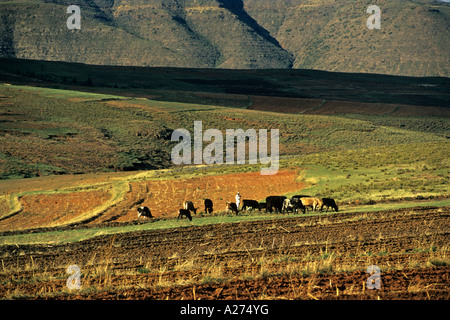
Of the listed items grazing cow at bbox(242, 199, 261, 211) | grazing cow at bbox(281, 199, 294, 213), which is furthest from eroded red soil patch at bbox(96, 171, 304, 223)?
grazing cow at bbox(281, 199, 294, 213)

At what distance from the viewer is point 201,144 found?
3091 inches

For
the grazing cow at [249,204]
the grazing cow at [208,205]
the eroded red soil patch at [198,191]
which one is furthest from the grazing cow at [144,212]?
the grazing cow at [249,204]

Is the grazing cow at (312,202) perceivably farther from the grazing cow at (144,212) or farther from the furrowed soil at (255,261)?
the grazing cow at (144,212)

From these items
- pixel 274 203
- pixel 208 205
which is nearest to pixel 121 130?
pixel 208 205

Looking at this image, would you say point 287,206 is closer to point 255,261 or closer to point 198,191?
point 255,261

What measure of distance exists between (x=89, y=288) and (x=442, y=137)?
8424 cm

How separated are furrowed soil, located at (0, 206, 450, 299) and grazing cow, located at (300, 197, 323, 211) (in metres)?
3.25

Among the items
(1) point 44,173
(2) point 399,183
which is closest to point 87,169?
→ (1) point 44,173

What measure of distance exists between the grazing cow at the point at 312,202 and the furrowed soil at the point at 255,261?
3252 millimetres

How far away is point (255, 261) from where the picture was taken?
1450 cm

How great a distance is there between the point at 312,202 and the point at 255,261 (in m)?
13.1

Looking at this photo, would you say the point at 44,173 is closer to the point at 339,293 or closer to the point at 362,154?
the point at 362,154

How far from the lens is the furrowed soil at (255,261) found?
10945mm

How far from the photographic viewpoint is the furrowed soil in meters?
10.9
